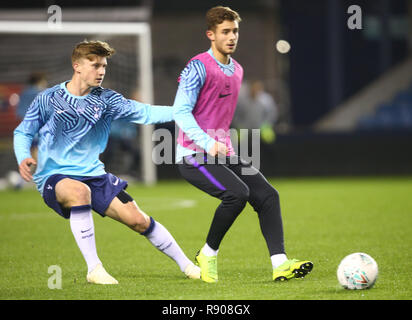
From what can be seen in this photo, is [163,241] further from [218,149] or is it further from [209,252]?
[218,149]

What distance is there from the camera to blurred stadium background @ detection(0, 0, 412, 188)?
15.8m

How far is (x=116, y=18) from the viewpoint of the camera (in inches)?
625

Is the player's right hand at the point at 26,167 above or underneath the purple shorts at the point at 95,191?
above

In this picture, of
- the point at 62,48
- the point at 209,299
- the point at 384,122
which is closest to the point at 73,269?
the point at 209,299

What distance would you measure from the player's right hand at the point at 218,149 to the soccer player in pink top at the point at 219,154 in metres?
0.08

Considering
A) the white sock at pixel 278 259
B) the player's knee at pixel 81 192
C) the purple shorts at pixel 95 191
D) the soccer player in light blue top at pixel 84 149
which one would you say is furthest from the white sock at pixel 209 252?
the player's knee at pixel 81 192

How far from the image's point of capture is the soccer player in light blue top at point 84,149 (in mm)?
5605

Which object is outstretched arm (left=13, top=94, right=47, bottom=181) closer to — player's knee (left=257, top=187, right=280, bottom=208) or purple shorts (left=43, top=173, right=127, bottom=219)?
purple shorts (left=43, top=173, right=127, bottom=219)

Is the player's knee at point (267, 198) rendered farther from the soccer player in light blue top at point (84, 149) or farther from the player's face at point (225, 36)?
the player's face at point (225, 36)

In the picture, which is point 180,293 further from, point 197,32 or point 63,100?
point 197,32

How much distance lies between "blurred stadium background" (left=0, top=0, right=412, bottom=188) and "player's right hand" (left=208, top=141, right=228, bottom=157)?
10164 mm

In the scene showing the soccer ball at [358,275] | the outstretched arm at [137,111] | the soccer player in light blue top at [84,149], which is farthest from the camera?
the outstretched arm at [137,111]

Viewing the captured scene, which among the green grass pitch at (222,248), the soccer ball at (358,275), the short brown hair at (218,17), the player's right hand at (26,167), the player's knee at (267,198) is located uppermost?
the short brown hair at (218,17)

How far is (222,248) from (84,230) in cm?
208
